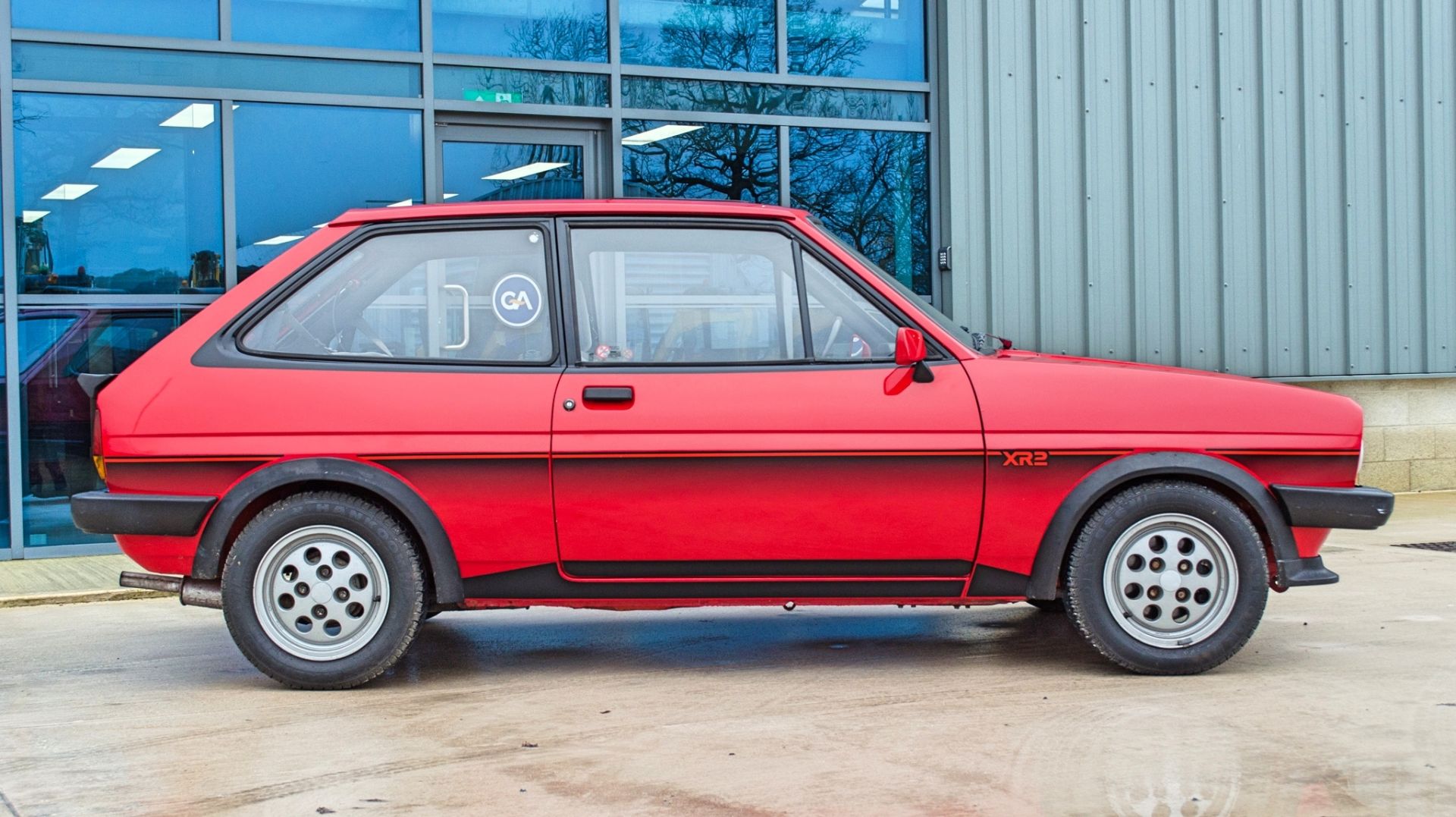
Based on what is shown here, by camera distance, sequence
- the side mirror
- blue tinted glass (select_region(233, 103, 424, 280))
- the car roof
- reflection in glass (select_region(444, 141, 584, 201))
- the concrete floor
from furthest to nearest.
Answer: reflection in glass (select_region(444, 141, 584, 201))
blue tinted glass (select_region(233, 103, 424, 280))
the car roof
the side mirror
the concrete floor

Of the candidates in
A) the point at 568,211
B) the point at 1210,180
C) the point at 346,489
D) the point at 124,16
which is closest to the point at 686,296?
the point at 568,211

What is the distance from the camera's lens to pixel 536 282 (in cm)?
532

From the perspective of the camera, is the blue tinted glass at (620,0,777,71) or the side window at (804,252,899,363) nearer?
the side window at (804,252,899,363)

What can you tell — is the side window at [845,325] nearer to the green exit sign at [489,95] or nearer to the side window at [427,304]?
the side window at [427,304]

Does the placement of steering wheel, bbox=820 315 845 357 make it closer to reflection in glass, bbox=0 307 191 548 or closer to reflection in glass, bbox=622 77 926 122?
reflection in glass, bbox=0 307 191 548

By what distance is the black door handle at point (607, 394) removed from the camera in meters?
5.15

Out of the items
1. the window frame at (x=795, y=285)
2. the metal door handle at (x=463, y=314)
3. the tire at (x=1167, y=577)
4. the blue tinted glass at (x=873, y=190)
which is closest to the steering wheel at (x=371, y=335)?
the metal door handle at (x=463, y=314)

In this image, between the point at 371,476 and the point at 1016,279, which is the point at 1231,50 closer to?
the point at 1016,279

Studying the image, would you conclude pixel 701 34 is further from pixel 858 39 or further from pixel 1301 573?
pixel 1301 573

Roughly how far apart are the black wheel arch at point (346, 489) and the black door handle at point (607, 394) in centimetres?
67

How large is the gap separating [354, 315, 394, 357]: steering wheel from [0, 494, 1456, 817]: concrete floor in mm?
1205

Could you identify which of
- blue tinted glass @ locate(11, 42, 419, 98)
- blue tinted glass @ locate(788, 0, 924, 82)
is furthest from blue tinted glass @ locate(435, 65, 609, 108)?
blue tinted glass @ locate(788, 0, 924, 82)

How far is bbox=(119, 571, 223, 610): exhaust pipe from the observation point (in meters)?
5.24

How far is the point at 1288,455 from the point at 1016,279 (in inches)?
257
